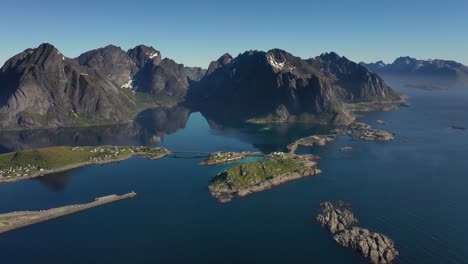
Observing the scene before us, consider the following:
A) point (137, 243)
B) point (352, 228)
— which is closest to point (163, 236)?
point (137, 243)

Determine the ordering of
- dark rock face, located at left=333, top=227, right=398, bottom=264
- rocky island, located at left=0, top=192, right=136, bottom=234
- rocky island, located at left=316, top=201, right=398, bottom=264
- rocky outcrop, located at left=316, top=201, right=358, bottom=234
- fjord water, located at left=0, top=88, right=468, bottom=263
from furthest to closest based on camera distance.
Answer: rocky island, located at left=0, top=192, right=136, bottom=234 → rocky outcrop, located at left=316, top=201, right=358, bottom=234 → fjord water, located at left=0, top=88, right=468, bottom=263 → rocky island, located at left=316, top=201, right=398, bottom=264 → dark rock face, located at left=333, top=227, right=398, bottom=264

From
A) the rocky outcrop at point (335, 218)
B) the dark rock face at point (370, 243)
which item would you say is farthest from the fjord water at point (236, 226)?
the rocky outcrop at point (335, 218)

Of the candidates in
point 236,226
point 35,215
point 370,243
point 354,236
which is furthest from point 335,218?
point 35,215

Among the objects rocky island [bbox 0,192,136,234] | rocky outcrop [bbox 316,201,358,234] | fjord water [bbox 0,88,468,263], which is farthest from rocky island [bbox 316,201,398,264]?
rocky island [bbox 0,192,136,234]

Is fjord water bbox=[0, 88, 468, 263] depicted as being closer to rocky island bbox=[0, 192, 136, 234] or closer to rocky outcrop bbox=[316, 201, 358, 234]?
rocky outcrop bbox=[316, 201, 358, 234]

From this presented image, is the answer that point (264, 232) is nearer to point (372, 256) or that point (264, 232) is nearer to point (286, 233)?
point (286, 233)

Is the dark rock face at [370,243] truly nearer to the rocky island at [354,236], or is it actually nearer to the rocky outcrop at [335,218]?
the rocky island at [354,236]

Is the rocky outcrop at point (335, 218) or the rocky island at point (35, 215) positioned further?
the rocky island at point (35, 215)
